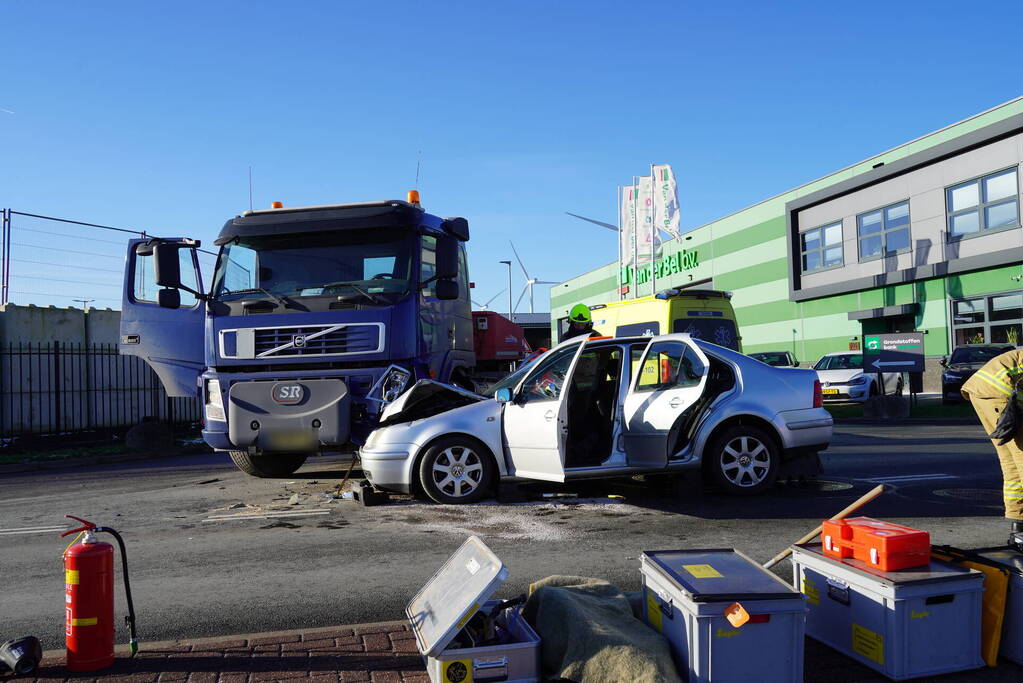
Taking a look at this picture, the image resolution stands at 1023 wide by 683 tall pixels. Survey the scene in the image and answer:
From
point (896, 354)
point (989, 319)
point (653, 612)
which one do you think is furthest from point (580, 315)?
point (989, 319)

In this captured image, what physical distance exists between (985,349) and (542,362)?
18.0 meters

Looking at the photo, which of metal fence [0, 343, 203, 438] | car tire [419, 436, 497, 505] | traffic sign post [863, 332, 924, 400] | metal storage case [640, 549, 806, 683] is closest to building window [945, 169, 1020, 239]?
traffic sign post [863, 332, 924, 400]

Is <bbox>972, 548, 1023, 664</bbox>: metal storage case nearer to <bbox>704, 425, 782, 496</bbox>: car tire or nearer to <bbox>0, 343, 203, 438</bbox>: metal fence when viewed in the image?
<bbox>704, 425, 782, 496</bbox>: car tire

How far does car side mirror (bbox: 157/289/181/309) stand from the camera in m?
9.27

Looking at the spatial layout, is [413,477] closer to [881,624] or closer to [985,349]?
[881,624]

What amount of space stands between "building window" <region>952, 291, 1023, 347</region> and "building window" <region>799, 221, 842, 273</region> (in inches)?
266

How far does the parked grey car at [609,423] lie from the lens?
26.2 feet

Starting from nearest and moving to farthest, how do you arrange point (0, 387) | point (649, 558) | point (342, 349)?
point (649, 558)
point (342, 349)
point (0, 387)

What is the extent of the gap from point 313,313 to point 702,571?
599 centimetres

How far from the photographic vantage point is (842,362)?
23.8 m

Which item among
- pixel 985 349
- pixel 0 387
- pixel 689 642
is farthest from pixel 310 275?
pixel 985 349

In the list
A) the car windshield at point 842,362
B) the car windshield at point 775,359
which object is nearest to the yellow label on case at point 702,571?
the car windshield at point 775,359

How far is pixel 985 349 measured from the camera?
21547 mm

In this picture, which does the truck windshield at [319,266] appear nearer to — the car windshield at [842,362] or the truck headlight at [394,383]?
the truck headlight at [394,383]
